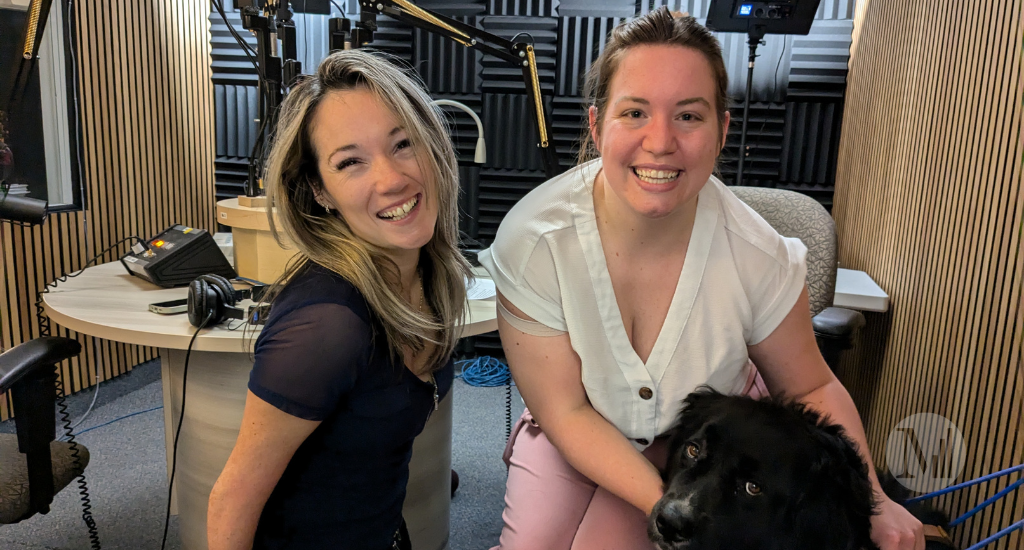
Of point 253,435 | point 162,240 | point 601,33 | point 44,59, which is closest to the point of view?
point 253,435

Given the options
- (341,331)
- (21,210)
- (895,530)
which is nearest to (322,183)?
(341,331)

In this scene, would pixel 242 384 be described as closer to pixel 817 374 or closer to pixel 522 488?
pixel 522 488

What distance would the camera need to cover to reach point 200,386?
1.71 m

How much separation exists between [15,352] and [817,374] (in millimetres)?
1971

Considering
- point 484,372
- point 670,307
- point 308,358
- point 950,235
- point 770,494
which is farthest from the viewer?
point 484,372

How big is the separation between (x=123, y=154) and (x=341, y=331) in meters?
3.31

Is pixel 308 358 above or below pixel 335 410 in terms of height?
above

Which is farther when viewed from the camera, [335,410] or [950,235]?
[950,235]

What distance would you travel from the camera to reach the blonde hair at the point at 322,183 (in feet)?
3.69

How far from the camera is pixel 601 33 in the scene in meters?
3.96

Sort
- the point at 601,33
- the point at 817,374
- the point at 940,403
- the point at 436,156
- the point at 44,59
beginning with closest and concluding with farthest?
the point at 436,156
the point at 817,374
the point at 940,403
the point at 44,59
the point at 601,33

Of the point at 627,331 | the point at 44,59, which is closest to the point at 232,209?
the point at 627,331

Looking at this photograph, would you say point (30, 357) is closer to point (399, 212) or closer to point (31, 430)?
point (31, 430)

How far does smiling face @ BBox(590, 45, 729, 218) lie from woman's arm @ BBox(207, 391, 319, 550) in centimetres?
78
